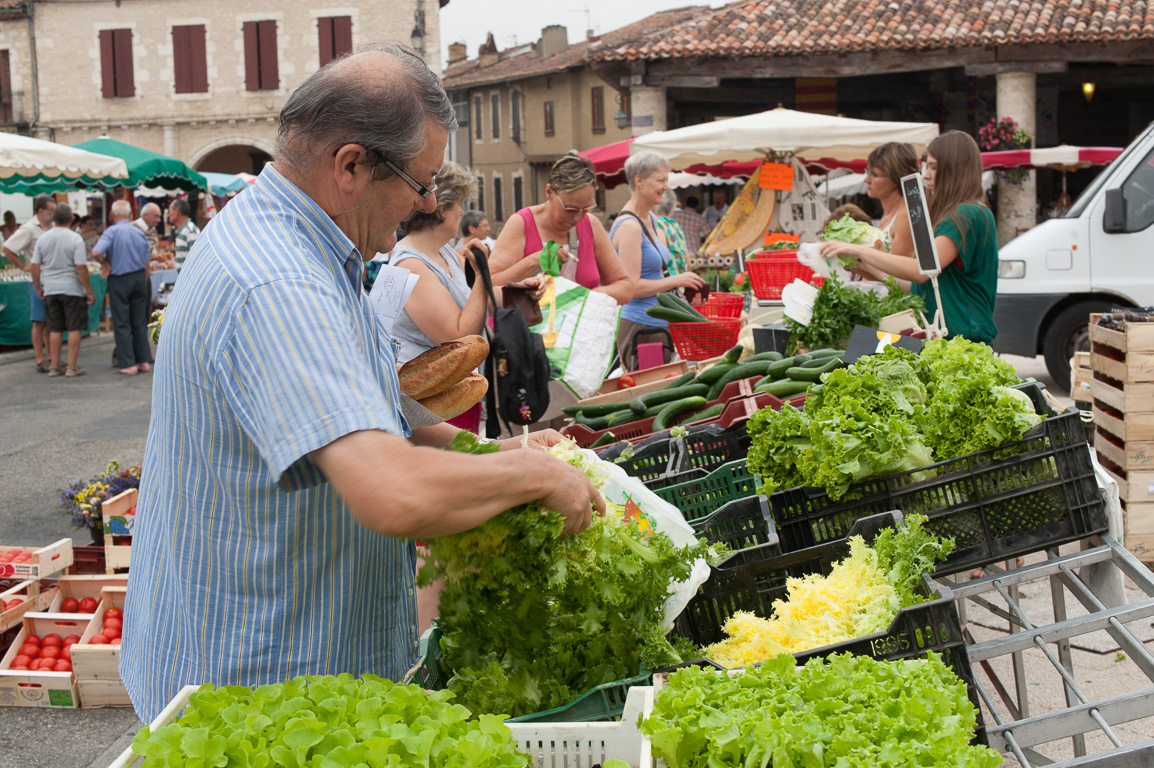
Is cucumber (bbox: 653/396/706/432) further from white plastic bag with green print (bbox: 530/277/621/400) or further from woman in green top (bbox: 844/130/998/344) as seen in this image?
woman in green top (bbox: 844/130/998/344)

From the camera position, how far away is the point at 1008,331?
982cm

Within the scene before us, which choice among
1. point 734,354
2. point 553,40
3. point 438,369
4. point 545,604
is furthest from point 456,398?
point 553,40

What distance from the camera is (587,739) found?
1.77 m

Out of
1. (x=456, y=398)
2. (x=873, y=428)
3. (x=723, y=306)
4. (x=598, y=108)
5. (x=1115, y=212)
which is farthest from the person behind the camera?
(x=598, y=108)

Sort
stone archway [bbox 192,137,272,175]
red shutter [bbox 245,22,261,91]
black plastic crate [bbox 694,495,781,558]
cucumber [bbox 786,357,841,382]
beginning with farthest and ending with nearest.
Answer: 1. stone archway [bbox 192,137,272,175]
2. red shutter [bbox 245,22,261,91]
3. cucumber [bbox 786,357,841,382]
4. black plastic crate [bbox 694,495,781,558]

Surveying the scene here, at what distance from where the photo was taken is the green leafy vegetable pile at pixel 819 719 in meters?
1.54

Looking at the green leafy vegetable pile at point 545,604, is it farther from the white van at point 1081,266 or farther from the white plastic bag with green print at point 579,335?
the white van at point 1081,266

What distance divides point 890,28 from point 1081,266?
13.2 m

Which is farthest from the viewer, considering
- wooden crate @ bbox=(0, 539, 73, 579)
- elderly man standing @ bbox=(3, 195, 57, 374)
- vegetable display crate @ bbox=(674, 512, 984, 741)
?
elderly man standing @ bbox=(3, 195, 57, 374)

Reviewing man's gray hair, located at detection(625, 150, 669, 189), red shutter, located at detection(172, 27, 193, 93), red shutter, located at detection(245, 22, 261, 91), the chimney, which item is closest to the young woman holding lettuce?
man's gray hair, located at detection(625, 150, 669, 189)

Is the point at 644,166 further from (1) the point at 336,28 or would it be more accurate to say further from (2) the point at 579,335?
(1) the point at 336,28

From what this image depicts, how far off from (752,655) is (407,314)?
260cm

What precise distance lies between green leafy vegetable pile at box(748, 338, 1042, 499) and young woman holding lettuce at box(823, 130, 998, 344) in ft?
6.77

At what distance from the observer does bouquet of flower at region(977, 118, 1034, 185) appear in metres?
19.9
